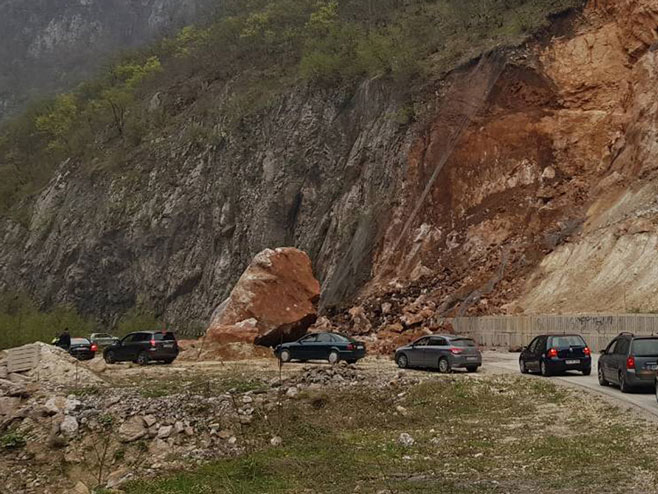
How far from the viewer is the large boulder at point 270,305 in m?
32.6

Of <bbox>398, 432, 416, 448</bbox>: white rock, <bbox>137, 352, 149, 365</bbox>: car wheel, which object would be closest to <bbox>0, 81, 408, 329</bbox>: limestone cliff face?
<bbox>137, 352, 149, 365</bbox>: car wheel

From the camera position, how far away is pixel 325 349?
26.9 meters

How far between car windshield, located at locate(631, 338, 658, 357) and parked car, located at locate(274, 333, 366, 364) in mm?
11233

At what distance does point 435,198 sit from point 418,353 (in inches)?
758

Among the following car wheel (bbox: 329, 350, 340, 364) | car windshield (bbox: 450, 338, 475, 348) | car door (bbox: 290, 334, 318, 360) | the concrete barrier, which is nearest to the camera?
car windshield (bbox: 450, 338, 475, 348)

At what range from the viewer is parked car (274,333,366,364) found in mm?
26375

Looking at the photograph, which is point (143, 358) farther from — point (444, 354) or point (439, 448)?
point (439, 448)

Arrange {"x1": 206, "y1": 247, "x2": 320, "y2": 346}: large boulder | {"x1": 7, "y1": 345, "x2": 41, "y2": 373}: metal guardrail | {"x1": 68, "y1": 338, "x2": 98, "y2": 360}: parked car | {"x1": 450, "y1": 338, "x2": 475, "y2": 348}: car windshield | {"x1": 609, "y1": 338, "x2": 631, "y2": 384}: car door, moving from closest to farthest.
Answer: {"x1": 609, "y1": 338, "x2": 631, "y2": 384}: car door → {"x1": 7, "y1": 345, "x2": 41, "y2": 373}: metal guardrail → {"x1": 450, "y1": 338, "x2": 475, "y2": 348}: car windshield → {"x1": 206, "y1": 247, "x2": 320, "y2": 346}: large boulder → {"x1": 68, "y1": 338, "x2": 98, "y2": 360}: parked car

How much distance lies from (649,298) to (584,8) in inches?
899

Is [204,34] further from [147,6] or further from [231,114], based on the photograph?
[147,6]

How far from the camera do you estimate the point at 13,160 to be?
87.1m

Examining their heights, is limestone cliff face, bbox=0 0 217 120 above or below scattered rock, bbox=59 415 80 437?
above

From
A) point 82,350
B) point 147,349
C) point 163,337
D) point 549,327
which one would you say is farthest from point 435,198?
point 82,350

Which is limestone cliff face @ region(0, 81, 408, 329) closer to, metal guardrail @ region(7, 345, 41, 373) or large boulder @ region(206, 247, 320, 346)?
large boulder @ region(206, 247, 320, 346)
